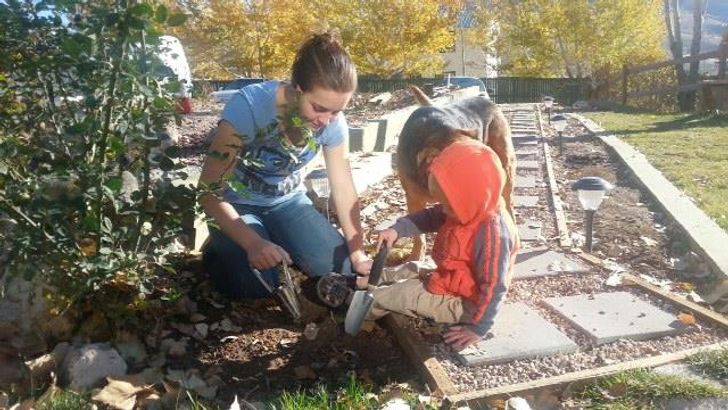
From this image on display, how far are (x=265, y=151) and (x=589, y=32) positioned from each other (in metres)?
28.4

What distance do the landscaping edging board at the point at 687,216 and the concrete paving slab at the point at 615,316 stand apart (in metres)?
0.66

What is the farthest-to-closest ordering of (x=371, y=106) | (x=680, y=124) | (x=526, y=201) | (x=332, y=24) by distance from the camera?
(x=332, y=24)
(x=371, y=106)
(x=680, y=124)
(x=526, y=201)

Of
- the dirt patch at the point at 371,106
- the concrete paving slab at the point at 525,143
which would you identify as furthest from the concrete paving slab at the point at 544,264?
the dirt patch at the point at 371,106

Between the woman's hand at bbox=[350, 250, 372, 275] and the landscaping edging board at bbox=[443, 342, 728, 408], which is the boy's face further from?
the landscaping edging board at bbox=[443, 342, 728, 408]

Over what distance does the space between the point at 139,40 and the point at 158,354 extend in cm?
139

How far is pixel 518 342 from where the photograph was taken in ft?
9.55

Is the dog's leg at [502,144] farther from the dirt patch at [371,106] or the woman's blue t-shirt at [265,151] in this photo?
the dirt patch at [371,106]

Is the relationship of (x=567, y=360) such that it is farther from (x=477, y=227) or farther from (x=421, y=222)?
(x=421, y=222)

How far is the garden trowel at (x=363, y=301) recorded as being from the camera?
2.89 meters

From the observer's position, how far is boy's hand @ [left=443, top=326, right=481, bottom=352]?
9.26 feet

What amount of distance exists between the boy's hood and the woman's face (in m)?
0.60

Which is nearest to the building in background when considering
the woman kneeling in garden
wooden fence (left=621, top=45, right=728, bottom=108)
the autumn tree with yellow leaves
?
the autumn tree with yellow leaves

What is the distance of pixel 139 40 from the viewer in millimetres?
2166

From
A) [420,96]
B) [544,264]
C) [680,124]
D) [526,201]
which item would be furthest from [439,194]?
[680,124]
